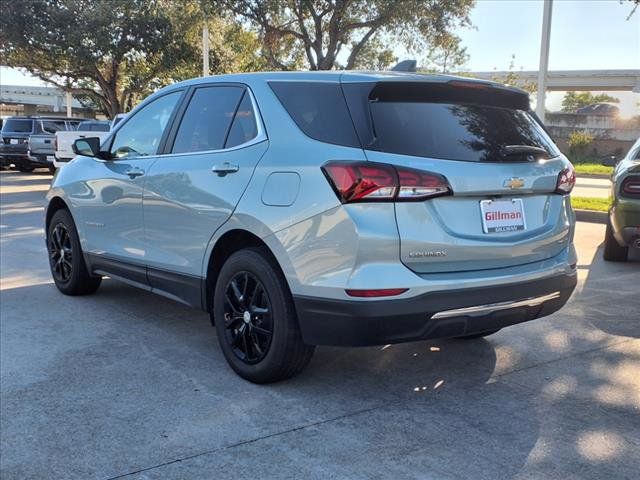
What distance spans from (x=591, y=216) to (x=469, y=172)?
902 cm

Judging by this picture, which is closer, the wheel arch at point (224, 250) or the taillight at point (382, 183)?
the taillight at point (382, 183)

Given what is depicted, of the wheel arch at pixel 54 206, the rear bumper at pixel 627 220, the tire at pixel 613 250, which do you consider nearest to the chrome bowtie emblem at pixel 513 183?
the rear bumper at pixel 627 220

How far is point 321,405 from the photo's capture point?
3582 millimetres

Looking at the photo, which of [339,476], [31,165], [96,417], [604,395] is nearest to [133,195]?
[96,417]

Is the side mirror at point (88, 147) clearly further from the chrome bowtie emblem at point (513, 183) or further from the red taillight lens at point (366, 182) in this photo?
the chrome bowtie emblem at point (513, 183)

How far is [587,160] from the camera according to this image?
3888cm

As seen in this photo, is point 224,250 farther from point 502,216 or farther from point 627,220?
point 627,220

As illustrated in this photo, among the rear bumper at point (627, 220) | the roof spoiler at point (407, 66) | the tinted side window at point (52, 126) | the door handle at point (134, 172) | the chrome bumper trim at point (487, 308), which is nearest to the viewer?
the chrome bumper trim at point (487, 308)

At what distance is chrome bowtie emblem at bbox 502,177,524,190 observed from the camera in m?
3.45

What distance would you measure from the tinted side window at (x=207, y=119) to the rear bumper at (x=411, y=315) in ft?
4.48

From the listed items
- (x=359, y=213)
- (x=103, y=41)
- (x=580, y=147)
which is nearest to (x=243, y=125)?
(x=359, y=213)

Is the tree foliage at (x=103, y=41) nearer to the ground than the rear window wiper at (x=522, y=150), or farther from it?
farther from it

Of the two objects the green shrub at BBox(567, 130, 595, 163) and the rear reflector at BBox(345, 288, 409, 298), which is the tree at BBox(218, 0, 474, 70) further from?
the green shrub at BBox(567, 130, 595, 163)

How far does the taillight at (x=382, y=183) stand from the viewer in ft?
10.4
